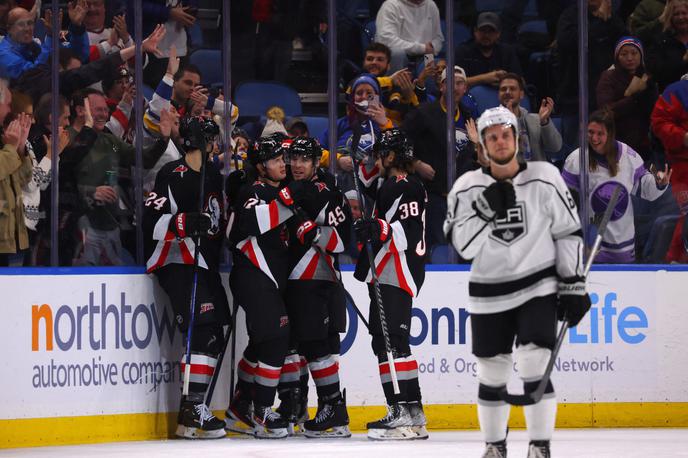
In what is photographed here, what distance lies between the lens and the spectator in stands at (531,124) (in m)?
7.53

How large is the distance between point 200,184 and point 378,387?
1.41 metres

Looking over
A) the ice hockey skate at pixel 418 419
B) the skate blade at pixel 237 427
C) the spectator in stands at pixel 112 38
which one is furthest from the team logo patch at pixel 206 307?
the spectator in stands at pixel 112 38

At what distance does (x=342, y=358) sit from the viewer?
6906 mm

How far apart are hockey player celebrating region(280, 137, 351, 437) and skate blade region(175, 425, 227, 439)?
1.44 ft

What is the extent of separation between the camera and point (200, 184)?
256 inches

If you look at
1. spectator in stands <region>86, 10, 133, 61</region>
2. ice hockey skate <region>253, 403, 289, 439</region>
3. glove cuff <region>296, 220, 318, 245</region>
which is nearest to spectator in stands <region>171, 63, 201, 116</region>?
spectator in stands <region>86, 10, 133, 61</region>

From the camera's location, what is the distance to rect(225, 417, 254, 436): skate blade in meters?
6.62

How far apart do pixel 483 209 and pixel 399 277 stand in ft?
5.81

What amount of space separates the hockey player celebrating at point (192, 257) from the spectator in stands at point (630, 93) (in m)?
2.36

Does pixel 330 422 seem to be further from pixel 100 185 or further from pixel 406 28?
pixel 406 28

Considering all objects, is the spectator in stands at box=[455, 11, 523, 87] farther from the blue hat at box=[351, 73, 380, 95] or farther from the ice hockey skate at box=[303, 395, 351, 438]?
the ice hockey skate at box=[303, 395, 351, 438]

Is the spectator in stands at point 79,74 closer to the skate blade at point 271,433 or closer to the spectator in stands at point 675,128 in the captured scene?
the skate blade at point 271,433

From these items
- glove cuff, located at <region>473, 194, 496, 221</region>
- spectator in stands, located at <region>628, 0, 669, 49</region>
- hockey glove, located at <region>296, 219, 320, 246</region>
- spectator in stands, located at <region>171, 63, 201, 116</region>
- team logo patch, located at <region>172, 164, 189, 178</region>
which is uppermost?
A: spectator in stands, located at <region>628, 0, 669, 49</region>

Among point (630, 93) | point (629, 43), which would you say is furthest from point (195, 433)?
point (629, 43)
